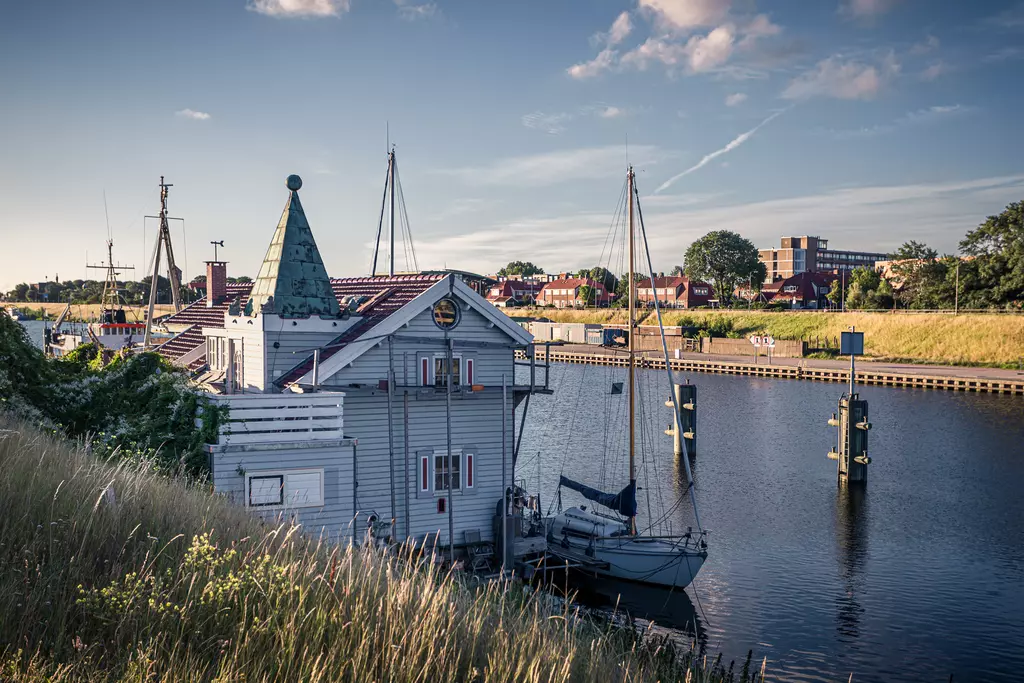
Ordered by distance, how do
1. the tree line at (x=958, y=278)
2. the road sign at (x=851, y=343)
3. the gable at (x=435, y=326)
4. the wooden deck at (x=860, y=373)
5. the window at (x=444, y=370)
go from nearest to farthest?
the gable at (x=435, y=326) → the window at (x=444, y=370) → the road sign at (x=851, y=343) → the wooden deck at (x=860, y=373) → the tree line at (x=958, y=278)

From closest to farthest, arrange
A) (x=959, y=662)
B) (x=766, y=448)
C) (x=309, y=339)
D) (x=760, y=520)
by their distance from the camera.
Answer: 1. (x=959, y=662)
2. (x=309, y=339)
3. (x=760, y=520)
4. (x=766, y=448)

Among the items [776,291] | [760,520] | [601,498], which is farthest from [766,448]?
[776,291]

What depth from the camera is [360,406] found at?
909 inches

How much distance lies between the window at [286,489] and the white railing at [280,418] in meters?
0.83

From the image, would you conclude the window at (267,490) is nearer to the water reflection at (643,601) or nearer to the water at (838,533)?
the water reflection at (643,601)

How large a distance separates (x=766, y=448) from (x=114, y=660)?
4753 cm

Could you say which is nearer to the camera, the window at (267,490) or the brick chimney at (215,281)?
the window at (267,490)

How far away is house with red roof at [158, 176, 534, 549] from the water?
6.48 meters

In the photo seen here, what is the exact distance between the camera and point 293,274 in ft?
79.3

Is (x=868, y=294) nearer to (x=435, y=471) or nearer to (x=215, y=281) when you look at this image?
(x=215, y=281)

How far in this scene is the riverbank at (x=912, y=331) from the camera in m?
85.1

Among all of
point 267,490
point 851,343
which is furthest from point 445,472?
point 851,343

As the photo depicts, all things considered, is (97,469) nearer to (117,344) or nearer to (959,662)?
(959,662)

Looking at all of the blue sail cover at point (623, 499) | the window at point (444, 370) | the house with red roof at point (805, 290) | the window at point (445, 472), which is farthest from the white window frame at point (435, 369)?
the house with red roof at point (805, 290)
